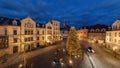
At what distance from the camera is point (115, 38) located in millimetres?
40188

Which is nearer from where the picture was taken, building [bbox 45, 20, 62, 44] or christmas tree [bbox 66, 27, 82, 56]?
christmas tree [bbox 66, 27, 82, 56]

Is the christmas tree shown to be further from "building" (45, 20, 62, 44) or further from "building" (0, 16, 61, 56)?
"building" (45, 20, 62, 44)

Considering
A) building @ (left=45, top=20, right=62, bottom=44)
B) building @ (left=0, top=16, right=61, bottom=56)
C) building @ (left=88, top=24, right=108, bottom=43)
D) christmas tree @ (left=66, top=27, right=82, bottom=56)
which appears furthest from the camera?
building @ (left=88, top=24, right=108, bottom=43)

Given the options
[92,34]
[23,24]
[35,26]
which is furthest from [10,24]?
[92,34]

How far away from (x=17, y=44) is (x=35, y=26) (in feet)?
38.9

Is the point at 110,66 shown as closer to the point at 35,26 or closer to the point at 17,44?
the point at 17,44

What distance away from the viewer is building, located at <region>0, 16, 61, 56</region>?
31.7 m

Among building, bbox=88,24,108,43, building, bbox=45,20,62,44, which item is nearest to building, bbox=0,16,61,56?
building, bbox=45,20,62,44

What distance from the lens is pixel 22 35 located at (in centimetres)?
3781

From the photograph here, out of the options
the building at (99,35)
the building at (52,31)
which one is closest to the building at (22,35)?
the building at (52,31)

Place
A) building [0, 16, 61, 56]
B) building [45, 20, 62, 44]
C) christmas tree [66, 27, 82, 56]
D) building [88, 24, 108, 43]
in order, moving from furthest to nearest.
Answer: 1. building [88, 24, 108, 43]
2. building [45, 20, 62, 44]
3. building [0, 16, 61, 56]
4. christmas tree [66, 27, 82, 56]

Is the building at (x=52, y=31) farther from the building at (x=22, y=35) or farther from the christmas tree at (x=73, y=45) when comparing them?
the christmas tree at (x=73, y=45)

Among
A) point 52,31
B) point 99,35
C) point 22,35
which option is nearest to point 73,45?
point 22,35

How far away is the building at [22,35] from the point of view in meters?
31.7
